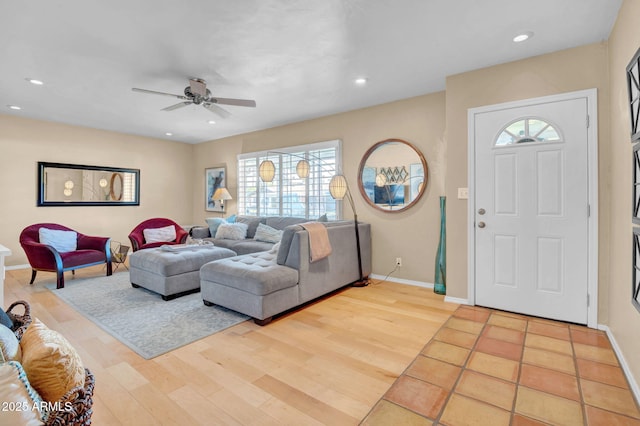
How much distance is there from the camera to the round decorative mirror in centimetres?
414

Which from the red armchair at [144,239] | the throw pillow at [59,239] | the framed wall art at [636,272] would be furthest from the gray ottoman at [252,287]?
the throw pillow at [59,239]

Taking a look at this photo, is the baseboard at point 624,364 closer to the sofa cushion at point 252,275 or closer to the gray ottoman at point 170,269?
the sofa cushion at point 252,275

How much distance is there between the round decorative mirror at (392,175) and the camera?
4145mm

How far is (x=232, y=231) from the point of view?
540 cm

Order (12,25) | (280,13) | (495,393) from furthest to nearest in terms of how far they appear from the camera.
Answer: (12,25), (280,13), (495,393)

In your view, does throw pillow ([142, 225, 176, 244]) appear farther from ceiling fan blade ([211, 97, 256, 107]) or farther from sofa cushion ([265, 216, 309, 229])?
ceiling fan blade ([211, 97, 256, 107])

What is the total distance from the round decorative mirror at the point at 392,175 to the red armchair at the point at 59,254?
4156 millimetres

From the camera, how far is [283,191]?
18.7 feet

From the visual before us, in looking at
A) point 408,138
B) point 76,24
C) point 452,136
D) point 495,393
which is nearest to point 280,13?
point 76,24

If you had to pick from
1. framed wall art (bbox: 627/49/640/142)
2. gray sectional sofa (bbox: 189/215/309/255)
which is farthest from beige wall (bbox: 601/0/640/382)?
gray sectional sofa (bbox: 189/215/309/255)

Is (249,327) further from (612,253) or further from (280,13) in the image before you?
(612,253)

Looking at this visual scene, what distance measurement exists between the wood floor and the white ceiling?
262cm

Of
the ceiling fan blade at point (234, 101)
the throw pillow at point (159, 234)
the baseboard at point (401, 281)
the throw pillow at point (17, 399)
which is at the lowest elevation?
the baseboard at point (401, 281)

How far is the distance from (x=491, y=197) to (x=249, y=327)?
110 inches
